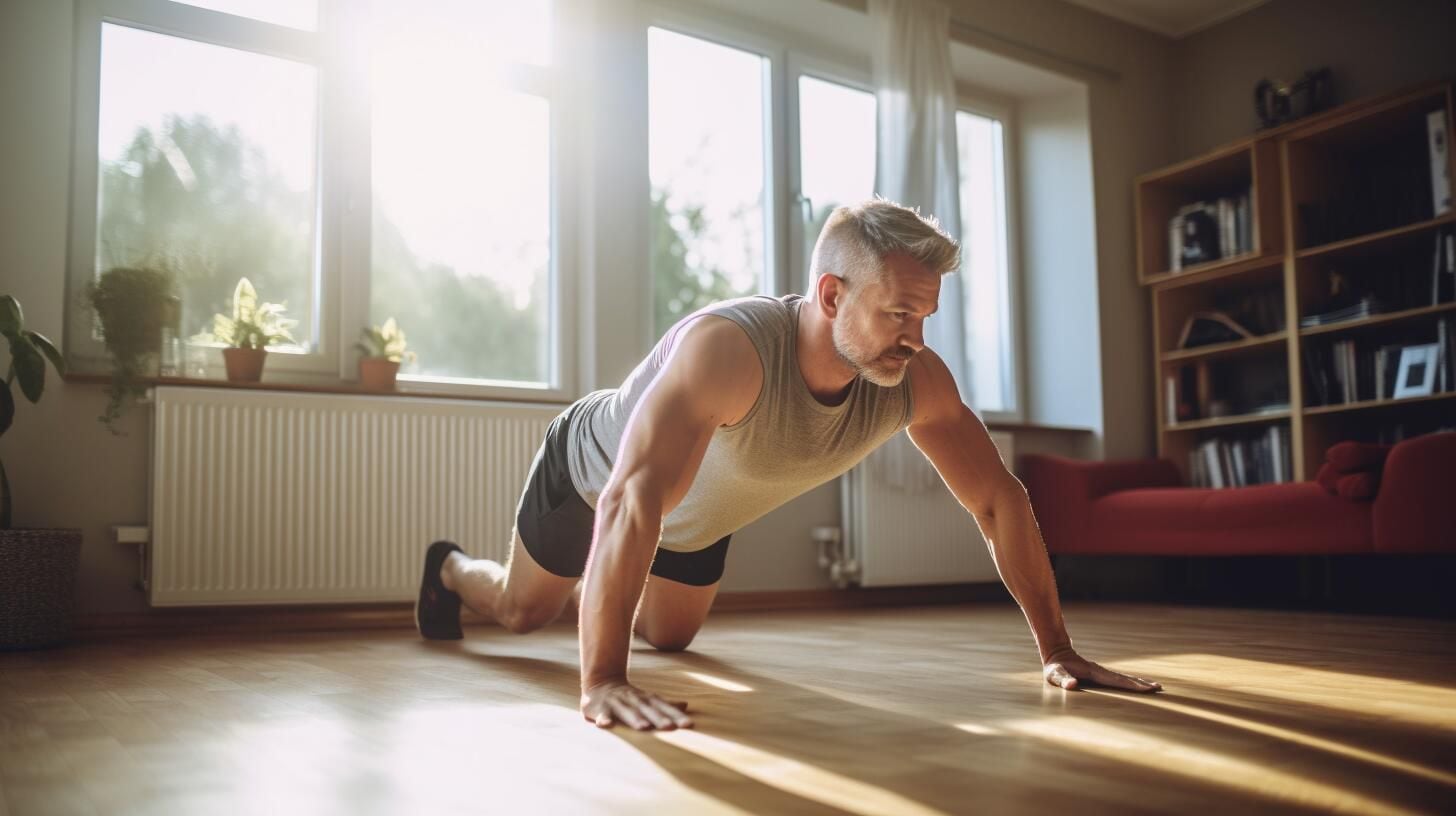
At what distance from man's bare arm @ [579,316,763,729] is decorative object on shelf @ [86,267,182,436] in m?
2.18

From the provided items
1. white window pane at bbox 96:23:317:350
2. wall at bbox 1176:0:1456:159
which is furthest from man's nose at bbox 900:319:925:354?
wall at bbox 1176:0:1456:159

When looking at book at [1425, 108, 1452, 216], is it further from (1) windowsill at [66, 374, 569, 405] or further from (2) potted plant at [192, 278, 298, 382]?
(2) potted plant at [192, 278, 298, 382]

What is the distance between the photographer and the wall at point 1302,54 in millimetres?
4430

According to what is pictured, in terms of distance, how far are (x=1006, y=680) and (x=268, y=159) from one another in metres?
2.91

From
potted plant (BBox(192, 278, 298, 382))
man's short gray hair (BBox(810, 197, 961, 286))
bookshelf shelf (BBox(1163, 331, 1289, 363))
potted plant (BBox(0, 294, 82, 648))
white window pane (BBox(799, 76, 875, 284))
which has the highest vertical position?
white window pane (BBox(799, 76, 875, 284))

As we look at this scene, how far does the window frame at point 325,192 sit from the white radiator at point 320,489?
27 centimetres

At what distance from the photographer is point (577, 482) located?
2328 millimetres

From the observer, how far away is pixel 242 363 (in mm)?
3320

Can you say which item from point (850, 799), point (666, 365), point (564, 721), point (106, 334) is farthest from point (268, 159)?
point (850, 799)

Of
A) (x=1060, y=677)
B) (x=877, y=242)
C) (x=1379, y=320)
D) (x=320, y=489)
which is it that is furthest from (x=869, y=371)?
(x=1379, y=320)

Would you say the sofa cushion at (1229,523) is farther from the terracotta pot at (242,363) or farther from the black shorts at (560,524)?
the terracotta pot at (242,363)

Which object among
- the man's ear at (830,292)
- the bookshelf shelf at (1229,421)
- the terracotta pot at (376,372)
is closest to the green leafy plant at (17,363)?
the terracotta pot at (376,372)

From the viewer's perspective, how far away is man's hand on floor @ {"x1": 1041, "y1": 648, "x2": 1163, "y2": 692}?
172 cm

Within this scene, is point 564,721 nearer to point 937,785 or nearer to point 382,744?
point 382,744
